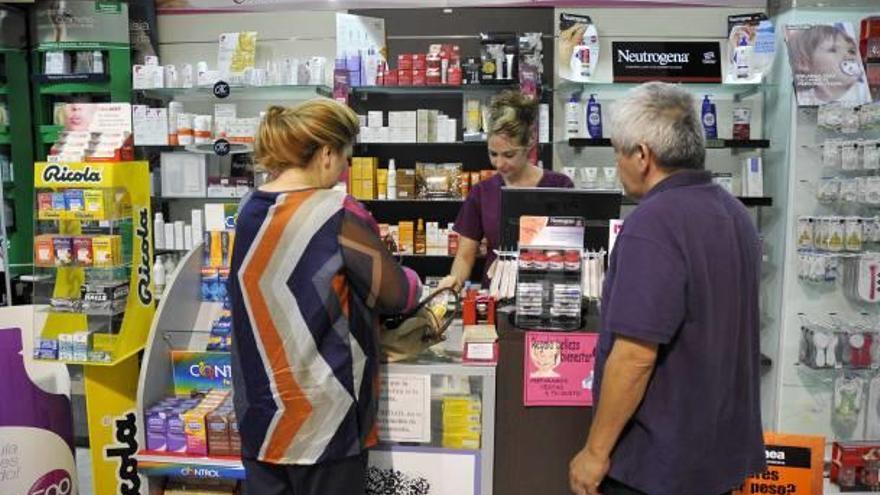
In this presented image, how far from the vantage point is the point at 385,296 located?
188 centimetres

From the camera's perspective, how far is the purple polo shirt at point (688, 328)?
1.61 m

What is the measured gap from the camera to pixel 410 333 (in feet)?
7.07

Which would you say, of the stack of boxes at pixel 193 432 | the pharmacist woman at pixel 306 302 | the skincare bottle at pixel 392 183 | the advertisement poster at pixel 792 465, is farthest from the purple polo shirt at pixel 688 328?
the skincare bottle at pixel 392 183

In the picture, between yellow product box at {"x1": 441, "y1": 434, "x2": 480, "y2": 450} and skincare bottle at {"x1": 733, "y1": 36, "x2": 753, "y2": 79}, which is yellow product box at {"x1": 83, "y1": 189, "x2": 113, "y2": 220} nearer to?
yellow product box at {"x1": 441, "y1": 434, "x2": 480, "y2": 450}

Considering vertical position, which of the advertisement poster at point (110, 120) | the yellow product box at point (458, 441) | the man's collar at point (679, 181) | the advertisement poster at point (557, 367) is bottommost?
the yellow product box at point (458, 441)

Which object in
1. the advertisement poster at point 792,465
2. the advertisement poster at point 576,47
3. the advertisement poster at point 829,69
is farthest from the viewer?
the advertisement poster at point 576,47

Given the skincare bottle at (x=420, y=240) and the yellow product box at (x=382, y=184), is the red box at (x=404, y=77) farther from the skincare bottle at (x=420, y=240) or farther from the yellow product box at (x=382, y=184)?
the skincare bottle at (x=420, y=240)

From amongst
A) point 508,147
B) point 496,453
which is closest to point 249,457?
point 496,453

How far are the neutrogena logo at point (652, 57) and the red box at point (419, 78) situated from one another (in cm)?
129

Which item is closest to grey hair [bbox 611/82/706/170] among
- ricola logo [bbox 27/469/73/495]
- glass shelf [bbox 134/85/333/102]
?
ricola logo [bbox 27/469/73/495]

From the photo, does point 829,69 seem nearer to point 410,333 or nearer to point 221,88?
point 410,333

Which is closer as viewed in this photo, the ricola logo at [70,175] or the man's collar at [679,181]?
A: the man's collar at [679,181]

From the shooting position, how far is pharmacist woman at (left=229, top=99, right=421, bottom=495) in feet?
5.93

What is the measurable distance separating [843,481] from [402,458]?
3022mm
